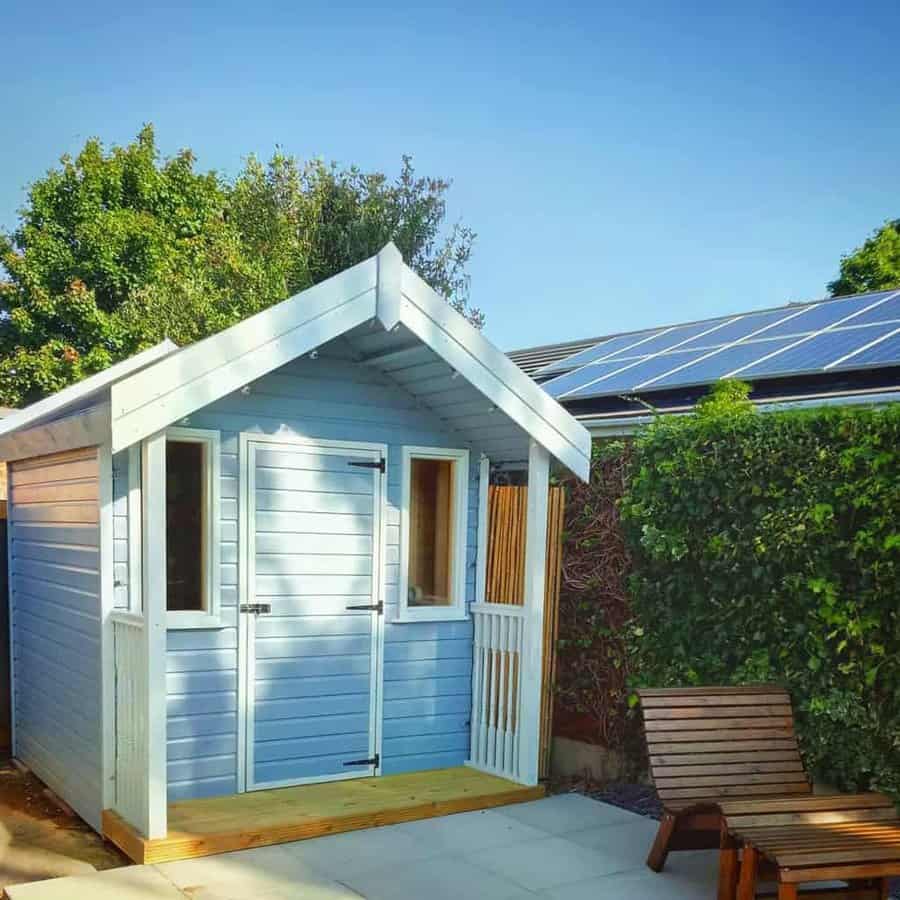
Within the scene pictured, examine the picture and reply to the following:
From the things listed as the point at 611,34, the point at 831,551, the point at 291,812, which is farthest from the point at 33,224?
the point at 831,551

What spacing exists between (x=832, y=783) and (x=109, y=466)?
4.21 meters

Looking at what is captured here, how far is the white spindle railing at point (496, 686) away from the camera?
5699 millimetres

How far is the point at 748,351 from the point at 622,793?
13.7 ft

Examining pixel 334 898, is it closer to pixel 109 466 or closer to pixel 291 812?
pixel 291 812

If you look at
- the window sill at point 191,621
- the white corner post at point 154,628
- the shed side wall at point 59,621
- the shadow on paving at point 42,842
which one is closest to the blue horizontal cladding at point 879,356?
the window sill at point 191,621

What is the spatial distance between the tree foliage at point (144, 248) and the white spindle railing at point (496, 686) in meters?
12.0

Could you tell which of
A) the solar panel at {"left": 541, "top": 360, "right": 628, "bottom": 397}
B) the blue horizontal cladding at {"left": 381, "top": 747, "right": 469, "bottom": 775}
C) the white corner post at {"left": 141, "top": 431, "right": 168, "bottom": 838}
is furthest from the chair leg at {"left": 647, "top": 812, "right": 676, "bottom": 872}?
the solar panel at {"left": 541, "top": 360, "right": 628, "bottom": 397}

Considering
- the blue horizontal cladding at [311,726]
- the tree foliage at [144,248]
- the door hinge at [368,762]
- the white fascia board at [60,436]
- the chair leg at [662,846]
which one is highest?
the tree foliage at [144,248]

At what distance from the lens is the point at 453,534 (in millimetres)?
5938

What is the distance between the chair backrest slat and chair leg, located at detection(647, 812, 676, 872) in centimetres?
14

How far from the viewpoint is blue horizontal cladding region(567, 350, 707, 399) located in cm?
799

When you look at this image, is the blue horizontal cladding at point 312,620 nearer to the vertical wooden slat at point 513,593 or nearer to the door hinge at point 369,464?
the door hinge at point 369,464

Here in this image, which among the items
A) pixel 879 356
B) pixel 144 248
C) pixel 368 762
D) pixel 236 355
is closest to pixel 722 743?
pixel 368 762

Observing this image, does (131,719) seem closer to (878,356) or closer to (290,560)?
(290,560)
